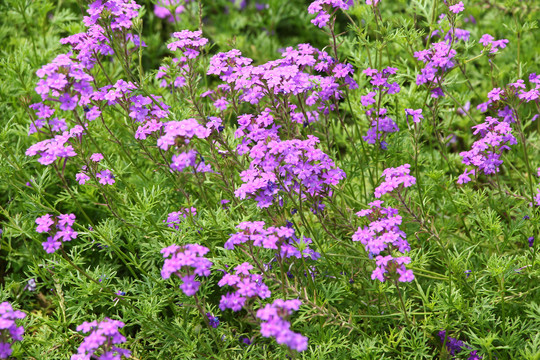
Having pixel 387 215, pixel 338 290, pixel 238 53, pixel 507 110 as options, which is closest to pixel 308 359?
pixel 338 290

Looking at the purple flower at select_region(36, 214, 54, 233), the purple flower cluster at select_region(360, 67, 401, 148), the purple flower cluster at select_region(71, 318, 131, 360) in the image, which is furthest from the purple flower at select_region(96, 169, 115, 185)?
the purple flower cluster at select_region(360, 67, 401, 148)

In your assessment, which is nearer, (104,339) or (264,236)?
(104,339)

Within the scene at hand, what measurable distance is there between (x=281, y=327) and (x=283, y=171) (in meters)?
1.11

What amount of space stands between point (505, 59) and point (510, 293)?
10.9 ft

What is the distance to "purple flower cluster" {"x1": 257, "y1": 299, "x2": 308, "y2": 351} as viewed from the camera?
2568 millimetres

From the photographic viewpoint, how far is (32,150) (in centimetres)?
340

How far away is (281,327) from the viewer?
260cm

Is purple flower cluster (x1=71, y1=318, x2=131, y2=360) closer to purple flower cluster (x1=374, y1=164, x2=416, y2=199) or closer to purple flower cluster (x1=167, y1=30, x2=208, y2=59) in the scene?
purple flower cluster (x1=374, y1=164, x2=416, y2=199)

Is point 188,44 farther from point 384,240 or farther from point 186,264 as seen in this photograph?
point 384,240

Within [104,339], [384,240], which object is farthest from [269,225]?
[104,339]

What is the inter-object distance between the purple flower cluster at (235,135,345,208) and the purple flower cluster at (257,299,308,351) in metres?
0.84

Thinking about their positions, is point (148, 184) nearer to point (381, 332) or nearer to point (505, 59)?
point (381, 332)

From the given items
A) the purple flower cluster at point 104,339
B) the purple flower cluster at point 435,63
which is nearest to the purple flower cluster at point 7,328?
the purple flower cluster at point 104,339

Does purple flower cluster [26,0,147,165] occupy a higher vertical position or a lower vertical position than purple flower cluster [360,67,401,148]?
higher
